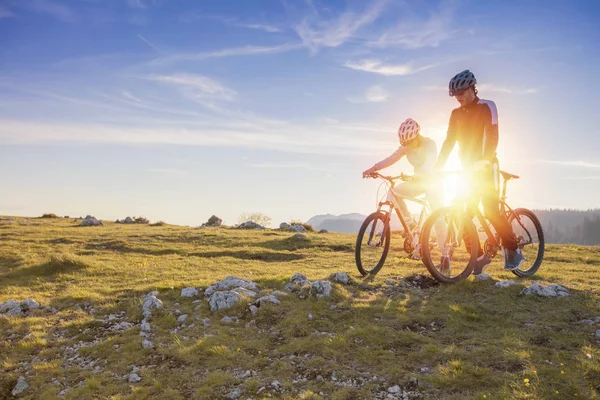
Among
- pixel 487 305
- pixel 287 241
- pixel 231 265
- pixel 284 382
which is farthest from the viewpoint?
pixel 287 241

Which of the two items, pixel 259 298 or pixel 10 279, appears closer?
pixel 259 298

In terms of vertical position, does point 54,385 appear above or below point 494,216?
below

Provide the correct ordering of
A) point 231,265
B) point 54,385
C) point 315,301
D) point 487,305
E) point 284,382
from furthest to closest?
point 231,265
point 315,301
point 487,305
point 54,385
point 284,382

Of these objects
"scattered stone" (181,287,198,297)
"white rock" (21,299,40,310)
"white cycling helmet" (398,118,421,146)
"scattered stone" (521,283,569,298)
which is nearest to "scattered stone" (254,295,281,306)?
"scattered stone" (181,287,198,297)

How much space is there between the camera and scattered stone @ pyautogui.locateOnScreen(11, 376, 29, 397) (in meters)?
7.86

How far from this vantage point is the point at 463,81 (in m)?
9.73

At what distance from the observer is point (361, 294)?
1090 cm

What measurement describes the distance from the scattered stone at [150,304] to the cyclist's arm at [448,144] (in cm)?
821

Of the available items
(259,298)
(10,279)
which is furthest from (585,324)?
(10,279)

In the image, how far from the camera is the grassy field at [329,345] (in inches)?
268

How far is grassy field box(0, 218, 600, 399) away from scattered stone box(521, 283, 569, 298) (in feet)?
0.70

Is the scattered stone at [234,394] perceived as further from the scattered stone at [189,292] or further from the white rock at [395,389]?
the scattered stone at [189,292]

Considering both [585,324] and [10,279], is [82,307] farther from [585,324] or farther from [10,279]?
[585,324]

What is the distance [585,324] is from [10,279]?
1965 centimetres
